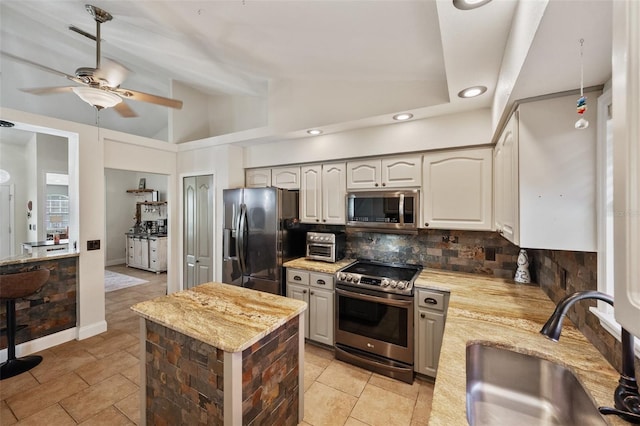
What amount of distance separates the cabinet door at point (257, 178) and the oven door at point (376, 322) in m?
1.77

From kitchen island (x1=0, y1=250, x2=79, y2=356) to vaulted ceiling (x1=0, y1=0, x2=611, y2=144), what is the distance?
5.77 ft

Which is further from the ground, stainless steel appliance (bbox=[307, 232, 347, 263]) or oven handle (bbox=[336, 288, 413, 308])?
stainless steel appliance (bbox=[307, 232, 347, 263])

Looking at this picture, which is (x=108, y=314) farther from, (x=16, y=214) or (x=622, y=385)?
(x=622, y=385)

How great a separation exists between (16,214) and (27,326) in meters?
4.03

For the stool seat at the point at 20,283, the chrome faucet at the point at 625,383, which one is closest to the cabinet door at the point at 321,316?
the chrome faucet at the point at 625,383

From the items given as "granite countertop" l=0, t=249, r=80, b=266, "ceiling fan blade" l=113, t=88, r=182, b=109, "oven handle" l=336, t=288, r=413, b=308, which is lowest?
"oven handle" l=336, t=288, r=413, b=308

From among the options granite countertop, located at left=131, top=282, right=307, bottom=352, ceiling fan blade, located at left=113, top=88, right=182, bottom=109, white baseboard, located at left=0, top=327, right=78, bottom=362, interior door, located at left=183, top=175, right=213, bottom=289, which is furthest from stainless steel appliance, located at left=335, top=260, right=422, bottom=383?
white baseboard, located at left=0, top=327, right=78, bottom=362

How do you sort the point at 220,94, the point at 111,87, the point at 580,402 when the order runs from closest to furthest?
the point at 580,402 < the point at 111,87 < the point at 220,94

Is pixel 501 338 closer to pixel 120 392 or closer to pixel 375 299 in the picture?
pixel 375 299

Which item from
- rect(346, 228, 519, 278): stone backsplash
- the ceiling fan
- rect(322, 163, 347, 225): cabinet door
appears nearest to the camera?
the ceiling fan

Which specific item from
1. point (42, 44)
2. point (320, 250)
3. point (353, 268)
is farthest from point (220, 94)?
point (353, 268)

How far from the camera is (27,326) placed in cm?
269

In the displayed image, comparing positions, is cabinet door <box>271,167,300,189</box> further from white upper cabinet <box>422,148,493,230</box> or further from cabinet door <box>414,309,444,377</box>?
cabinet door <box>414,309,444,377</box>

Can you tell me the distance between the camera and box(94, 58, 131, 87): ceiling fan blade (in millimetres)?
2004
